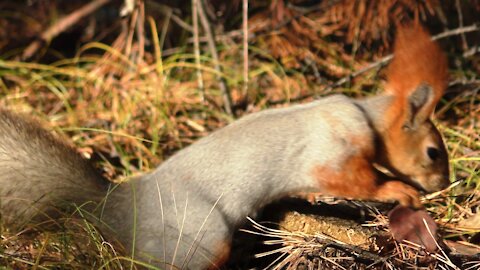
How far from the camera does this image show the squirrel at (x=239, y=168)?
1896 millimetres

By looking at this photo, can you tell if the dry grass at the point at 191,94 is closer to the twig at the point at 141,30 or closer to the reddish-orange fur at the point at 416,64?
the twig at the point at 141,30

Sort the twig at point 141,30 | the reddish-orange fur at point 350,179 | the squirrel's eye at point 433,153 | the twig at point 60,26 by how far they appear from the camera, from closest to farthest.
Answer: the reddish-orange fur at point 350,179 < the squirrel's eye at point 433,153 < the twig at point 141,30 < the twig at point 60,26

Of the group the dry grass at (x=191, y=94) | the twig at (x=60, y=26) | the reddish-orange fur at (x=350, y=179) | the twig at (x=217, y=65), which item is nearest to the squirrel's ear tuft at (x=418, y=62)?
the reddish-orange fur at (x=350, y=179)

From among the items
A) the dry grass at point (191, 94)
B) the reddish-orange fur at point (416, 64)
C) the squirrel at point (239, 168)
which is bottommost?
the dry grass at point (191, 94)

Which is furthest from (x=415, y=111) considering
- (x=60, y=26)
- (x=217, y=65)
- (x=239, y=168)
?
(x=60, y=26)

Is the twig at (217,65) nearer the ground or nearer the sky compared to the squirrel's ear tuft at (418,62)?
nearer the ground

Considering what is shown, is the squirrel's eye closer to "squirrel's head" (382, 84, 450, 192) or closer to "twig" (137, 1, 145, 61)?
"squirrel's head" (382, 84, 450, 192)

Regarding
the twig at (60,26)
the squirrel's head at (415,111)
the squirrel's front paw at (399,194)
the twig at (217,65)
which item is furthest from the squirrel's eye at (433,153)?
the twig at (60,26)

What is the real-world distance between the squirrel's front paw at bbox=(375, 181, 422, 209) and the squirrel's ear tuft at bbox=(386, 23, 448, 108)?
27 centimetres

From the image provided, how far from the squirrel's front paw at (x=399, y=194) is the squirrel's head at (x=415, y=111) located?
0.10 metres

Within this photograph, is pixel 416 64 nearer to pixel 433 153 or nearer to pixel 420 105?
pixel 420 105

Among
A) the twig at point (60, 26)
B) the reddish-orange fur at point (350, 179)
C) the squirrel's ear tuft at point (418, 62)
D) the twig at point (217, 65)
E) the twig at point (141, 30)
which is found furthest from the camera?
the twig at point (60, 26)

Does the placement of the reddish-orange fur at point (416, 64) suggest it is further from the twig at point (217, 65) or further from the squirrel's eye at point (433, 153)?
the twig at point (217, 65)

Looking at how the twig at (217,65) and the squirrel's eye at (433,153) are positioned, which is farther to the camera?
the twig at (217,65)
